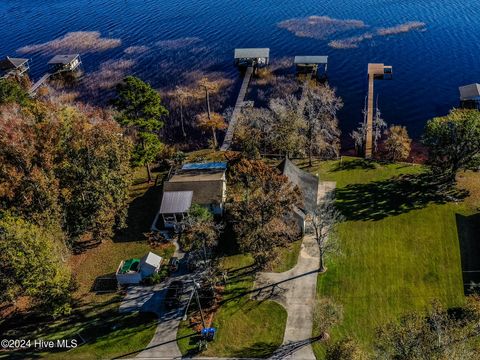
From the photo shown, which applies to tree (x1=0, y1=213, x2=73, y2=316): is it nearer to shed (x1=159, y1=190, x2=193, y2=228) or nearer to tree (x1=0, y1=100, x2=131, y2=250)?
tree (x1=0, y1=100, x2=131, y2=250)

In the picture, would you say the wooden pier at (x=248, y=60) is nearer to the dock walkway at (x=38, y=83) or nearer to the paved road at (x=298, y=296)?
the dock walkway at (x=38, y=83)

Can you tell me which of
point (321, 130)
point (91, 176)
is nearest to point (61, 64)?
point (91, 176)

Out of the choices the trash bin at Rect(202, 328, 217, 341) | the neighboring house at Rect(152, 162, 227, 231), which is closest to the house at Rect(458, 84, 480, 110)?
the neighboring house at Rect(152, 162, 227, 231)

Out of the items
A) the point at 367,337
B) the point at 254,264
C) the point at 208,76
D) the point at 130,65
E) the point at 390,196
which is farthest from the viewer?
the point at 130,65

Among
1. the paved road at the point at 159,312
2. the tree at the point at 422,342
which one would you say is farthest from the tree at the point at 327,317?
the paved road at the point at 159,312

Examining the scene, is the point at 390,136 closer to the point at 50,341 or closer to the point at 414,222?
the point at 414,222

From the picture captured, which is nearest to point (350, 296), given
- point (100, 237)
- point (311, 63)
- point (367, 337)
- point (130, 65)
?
point (367, 337)
